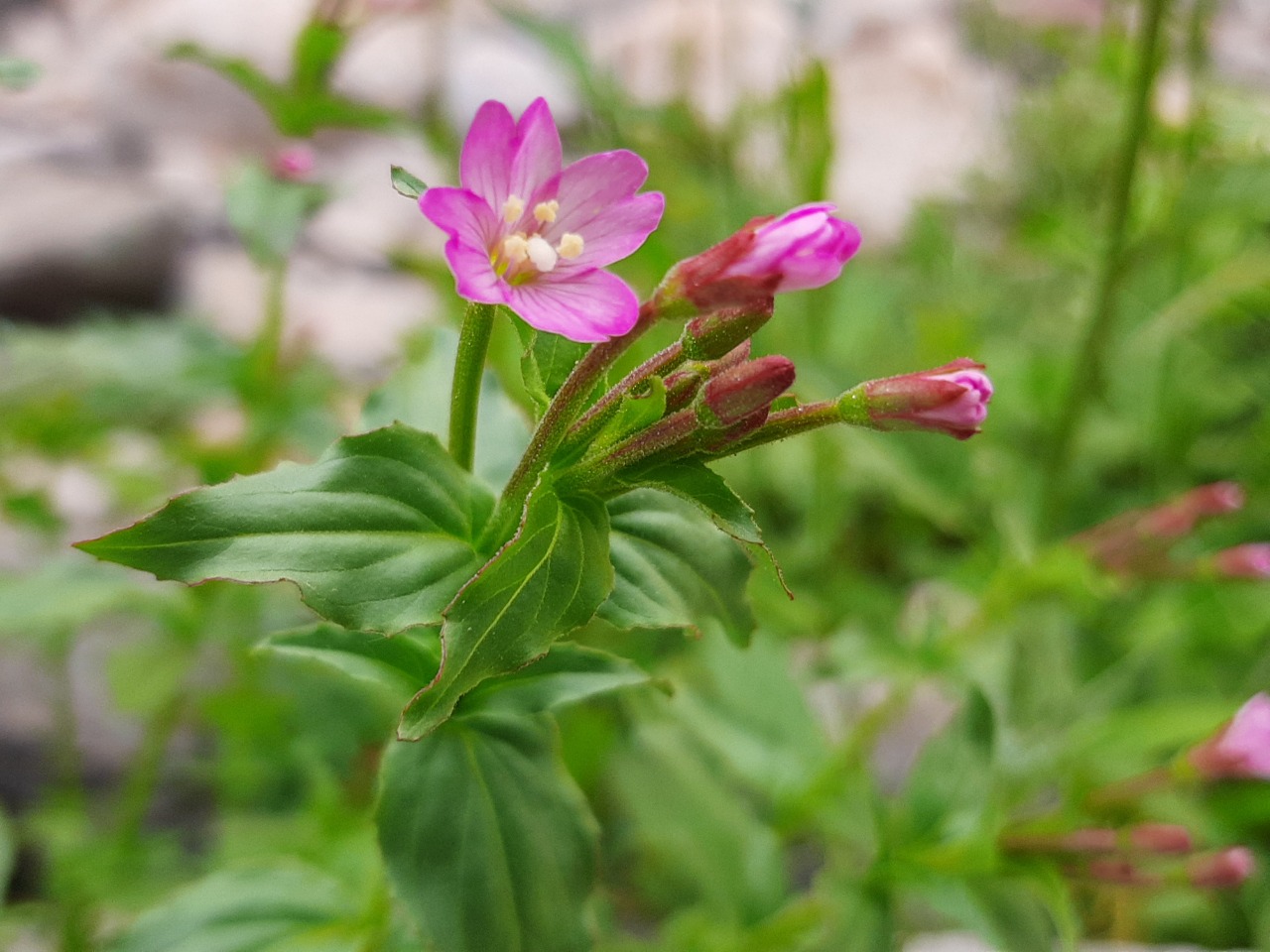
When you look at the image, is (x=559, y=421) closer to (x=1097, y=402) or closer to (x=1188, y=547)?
(x=1188, y=547)

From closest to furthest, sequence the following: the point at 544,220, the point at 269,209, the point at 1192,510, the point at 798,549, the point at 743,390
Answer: the point at 743,390
the point at 544,220
the point at 1192,510
the point at 269,209
the point at 798,549

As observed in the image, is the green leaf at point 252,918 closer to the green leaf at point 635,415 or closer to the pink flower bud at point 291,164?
the green leaf at point 635,415

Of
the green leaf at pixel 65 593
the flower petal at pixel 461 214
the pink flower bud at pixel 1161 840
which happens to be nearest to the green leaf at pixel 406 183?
the flower petal at pixel 461 214

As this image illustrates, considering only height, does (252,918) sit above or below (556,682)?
below

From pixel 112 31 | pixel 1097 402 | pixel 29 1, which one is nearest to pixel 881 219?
pixel 1097 402

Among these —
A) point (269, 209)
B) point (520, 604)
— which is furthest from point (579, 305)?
point (269, 209)

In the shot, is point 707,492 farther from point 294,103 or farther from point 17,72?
point 294,103

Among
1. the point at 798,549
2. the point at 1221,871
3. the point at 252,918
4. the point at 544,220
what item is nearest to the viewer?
the point at 544,220
